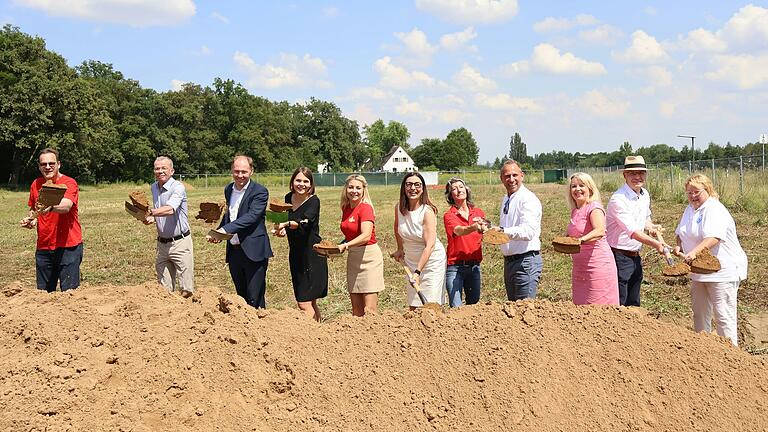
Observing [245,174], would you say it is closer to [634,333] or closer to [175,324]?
[175,324]

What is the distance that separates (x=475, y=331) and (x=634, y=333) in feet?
3.17

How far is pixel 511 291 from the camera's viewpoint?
5.03 meters

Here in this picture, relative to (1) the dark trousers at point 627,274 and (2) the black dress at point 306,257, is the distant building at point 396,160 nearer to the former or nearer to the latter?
(2) the black dress at point 306,257

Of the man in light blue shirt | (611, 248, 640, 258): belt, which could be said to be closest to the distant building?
the man in light blue shirt

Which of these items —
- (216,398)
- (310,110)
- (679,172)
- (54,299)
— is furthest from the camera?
(310,110)

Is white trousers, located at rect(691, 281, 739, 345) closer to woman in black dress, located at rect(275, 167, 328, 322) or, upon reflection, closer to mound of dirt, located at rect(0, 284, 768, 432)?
mound of dirt, located at rect(0, 284, 768, 432)

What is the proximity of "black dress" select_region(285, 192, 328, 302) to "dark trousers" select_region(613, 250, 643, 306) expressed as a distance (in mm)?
2412

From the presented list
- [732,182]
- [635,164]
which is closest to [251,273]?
[635,164]

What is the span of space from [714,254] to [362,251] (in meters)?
2.71

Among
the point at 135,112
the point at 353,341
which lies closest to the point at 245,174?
the point at 353,341

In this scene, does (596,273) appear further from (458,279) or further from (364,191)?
(364,191)

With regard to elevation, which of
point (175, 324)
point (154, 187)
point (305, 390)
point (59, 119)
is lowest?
point (305, 390)

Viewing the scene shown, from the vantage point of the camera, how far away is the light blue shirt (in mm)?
5750

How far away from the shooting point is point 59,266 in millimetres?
5688
